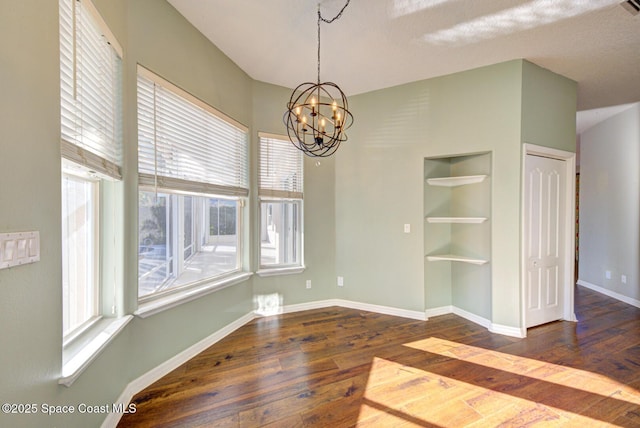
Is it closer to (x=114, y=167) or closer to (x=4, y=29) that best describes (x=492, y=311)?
(x=114, y=167)

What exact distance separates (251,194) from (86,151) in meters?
1.86

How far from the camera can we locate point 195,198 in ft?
8.48

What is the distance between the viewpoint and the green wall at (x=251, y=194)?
0.95 metres

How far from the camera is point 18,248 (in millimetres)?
924

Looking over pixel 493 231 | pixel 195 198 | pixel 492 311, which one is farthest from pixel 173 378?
pixel 493 231

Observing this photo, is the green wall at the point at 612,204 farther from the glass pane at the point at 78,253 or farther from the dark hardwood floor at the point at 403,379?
the glass pane at the point at 78,253

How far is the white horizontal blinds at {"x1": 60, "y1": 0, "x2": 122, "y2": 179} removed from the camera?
127cm

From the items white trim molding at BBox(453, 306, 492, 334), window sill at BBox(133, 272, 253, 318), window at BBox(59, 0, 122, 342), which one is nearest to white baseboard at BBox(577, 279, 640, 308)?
white trim molding at BBox(453, 306, 492, 334)

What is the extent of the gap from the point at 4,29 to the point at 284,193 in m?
2.65

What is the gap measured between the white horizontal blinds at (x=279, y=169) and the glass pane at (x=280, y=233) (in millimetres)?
169

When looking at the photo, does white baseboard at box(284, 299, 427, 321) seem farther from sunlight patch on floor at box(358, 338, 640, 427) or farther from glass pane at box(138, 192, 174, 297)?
glass pane at box(138, 192, 174, 297)

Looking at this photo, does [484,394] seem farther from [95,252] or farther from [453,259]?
[95,252]

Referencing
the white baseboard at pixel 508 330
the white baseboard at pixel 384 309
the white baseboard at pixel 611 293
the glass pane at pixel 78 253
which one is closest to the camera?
the glass pane at pixel 78 253

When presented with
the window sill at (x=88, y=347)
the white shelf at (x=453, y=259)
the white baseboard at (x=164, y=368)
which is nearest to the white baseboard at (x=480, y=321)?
the white shelf at (x=453, y=259)
